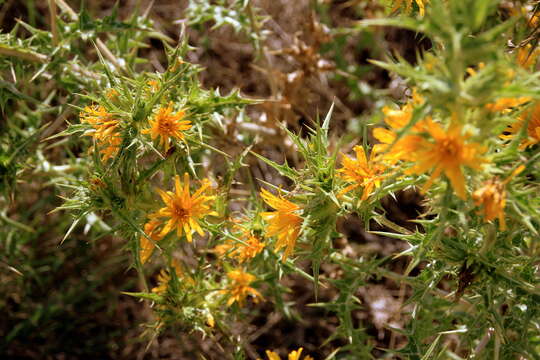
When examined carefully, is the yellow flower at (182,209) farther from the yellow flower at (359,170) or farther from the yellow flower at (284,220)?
the yellow flower at (359,170)

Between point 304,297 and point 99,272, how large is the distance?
149 centimetres

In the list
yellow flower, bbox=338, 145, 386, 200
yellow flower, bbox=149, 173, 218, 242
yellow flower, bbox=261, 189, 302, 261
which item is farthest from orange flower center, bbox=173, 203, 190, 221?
yellow flower, bbox=338, 145, 386, 200

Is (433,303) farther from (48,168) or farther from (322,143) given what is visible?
(48,168)

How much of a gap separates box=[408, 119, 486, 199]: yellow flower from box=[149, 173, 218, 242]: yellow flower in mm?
997

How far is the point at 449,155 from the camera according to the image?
4.09 ft

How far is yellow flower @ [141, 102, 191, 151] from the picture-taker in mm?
1853

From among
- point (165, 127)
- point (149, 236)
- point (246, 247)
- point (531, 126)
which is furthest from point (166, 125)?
point (531, 126)

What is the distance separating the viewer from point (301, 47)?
10.6ft

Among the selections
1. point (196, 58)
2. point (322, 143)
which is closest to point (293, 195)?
point (322, 143)

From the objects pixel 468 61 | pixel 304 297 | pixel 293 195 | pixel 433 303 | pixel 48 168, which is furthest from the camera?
pixel 304 297

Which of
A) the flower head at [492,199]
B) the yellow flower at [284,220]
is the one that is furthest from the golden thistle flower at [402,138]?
the yellow flower at [284,220]

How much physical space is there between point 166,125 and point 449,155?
1.07 m

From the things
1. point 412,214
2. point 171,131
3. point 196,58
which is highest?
point 171,131

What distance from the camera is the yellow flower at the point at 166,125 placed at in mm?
1853
